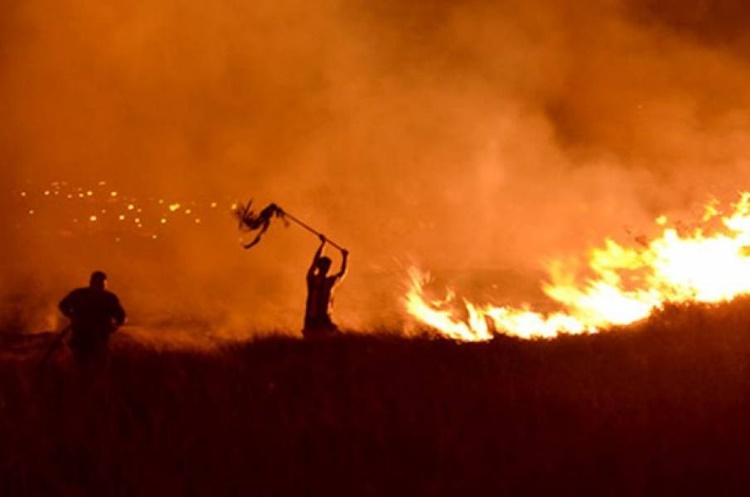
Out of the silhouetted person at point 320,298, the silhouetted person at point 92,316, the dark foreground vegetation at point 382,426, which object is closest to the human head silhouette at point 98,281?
the silhouetted person at point 92,316

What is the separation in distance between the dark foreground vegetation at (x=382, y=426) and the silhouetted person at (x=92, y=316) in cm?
80

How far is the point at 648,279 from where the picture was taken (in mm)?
13211

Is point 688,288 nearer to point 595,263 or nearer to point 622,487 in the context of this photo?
point 595,263

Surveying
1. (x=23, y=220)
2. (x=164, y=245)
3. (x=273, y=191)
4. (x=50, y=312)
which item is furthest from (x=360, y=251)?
(x=23, y=220)

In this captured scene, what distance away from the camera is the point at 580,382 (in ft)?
22.8

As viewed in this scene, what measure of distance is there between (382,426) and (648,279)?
8.69 m

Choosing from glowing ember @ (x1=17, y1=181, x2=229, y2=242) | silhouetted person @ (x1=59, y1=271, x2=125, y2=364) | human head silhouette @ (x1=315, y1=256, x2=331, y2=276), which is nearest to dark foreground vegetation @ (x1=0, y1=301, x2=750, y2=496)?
silhouetted person @ (x1=59, y1=271, x2=125, y2=364)

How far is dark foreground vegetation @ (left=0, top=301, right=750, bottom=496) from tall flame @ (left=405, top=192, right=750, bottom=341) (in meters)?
4.40

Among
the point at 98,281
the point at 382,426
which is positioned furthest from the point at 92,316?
the point at 382,426

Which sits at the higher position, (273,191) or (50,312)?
(273,191)

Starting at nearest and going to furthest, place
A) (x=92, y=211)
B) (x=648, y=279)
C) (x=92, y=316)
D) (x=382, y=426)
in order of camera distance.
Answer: (x=382, y=426) → (x=92, y=316) → (x=648, y=279) → (x=92, y=211)

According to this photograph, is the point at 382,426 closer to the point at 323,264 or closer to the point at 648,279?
the point at 323,264

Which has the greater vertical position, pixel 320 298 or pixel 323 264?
pixel 323 264

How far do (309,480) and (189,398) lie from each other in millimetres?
1705
